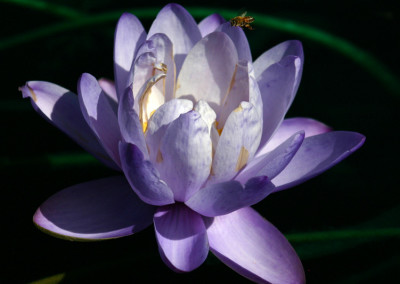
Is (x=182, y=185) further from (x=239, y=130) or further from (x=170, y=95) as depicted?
(x=170, y=95)

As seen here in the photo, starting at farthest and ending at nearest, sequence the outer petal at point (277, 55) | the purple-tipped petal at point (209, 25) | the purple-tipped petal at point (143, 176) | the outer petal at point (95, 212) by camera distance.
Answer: the purple-tipped petal at point (209, 25)
the outer petal at point (277, 55)
the outer petal at point (95, 212)
the purple-tipped petal at point (143, 176)

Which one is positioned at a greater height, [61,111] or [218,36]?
[218,36]

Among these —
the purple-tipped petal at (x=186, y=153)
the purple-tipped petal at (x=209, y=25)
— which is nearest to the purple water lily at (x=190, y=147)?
the purple-tipped petal at (x=186, y=153)

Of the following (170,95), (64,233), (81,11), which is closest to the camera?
(64,233)

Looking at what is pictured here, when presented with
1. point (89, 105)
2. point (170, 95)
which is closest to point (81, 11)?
point (170, 95)

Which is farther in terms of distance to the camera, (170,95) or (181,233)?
(170,95)

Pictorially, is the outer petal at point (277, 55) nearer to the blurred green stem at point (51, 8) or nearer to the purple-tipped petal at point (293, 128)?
the purple-tipped petal at point (293, 128)
